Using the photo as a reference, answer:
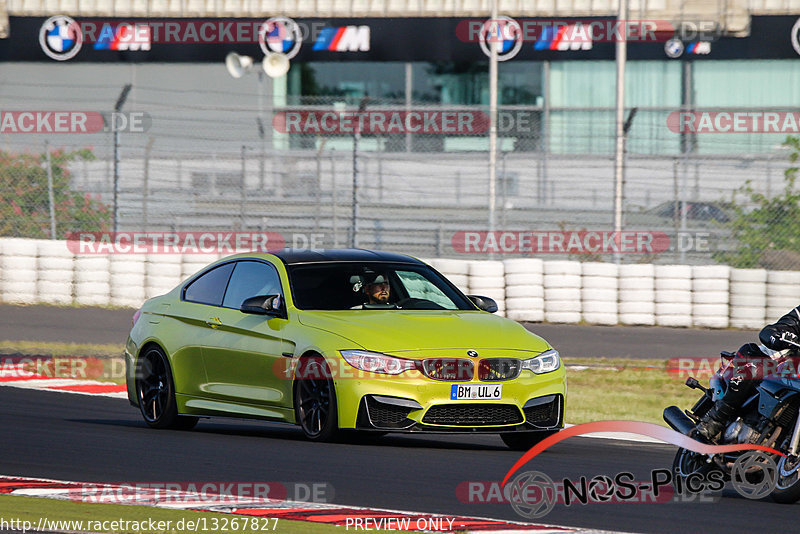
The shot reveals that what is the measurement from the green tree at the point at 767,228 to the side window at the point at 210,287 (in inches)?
497

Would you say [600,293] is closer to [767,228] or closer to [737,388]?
[767,228]

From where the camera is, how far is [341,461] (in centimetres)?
847

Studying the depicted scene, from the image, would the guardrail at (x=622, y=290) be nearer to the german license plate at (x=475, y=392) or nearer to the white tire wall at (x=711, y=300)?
the white tire wall at (x=711, y=300)

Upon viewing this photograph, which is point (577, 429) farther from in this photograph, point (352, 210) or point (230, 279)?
point (352, 210)

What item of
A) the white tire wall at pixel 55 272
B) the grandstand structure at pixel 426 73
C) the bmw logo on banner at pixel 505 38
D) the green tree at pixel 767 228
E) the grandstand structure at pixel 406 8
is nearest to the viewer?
the white tire wall at pixel 55 272

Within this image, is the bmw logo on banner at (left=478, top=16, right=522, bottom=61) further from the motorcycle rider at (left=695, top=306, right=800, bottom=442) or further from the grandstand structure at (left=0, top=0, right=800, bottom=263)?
the motorcycle rider at (left=695, top=306, right=800, bottom=442)

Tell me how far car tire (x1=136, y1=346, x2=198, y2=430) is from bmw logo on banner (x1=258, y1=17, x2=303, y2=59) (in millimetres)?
25178

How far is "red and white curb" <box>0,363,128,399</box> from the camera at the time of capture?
43.9ft

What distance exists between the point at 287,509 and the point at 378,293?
355cm

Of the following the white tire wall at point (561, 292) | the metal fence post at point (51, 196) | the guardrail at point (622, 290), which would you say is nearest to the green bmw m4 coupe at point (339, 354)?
the guardrail at point (622, 290)

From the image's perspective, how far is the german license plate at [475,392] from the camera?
29.7ft

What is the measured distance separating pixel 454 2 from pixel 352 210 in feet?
47.9

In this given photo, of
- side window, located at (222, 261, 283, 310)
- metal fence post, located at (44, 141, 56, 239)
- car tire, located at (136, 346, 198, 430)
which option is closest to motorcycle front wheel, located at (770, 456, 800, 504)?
side window, located at (222, 261, 283, 310)

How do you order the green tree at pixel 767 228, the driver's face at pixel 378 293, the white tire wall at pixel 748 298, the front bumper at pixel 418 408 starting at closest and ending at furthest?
the front bumper at pixel 418 408
the driver's face at pixel 378 293
the white tire wall at pixel 748 298
the green tree at pixel 767 228
